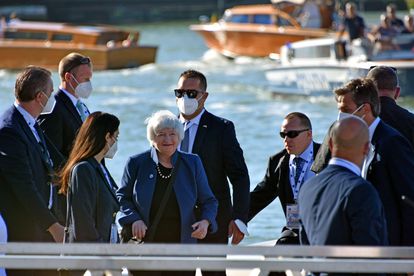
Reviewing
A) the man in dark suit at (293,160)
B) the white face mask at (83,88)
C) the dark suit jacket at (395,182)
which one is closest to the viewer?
the dark suit jacket at (395,182)

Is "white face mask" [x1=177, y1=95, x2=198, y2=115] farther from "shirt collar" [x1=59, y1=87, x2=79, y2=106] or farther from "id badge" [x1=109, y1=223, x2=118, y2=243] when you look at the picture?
"id badge" [x1=109, y1=223, x2=118, y2=243]

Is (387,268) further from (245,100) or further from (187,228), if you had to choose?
(245,100)

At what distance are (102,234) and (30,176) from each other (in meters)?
0.62

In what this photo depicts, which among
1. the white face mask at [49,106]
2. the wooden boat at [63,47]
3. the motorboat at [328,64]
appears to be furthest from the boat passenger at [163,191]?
the wooden boat at [63,47]

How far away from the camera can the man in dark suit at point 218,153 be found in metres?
7.73

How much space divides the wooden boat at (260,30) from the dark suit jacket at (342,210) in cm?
3221

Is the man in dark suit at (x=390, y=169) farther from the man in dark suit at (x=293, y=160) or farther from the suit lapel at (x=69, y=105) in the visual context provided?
the suit lapel at (x=69, y=105)

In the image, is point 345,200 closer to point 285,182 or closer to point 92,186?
point 92,186

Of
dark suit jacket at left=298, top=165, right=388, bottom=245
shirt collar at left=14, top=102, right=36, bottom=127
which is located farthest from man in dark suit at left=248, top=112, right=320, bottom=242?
dark suit jacket at left=298, top=165, right=388, bottom=245

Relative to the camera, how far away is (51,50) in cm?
3847

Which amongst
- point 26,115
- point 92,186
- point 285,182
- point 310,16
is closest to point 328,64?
point 310,16

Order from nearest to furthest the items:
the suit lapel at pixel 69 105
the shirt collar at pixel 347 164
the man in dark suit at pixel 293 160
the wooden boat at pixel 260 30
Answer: the shirt collar at pixel 347 164 < the man in dark suit at pixel 293 160 < the suit lapel at pixel 69 105 < the wooden boat at pixel 260 30

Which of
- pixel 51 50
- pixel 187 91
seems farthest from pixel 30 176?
pixel 51 50

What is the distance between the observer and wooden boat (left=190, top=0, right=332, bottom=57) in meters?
38.9
